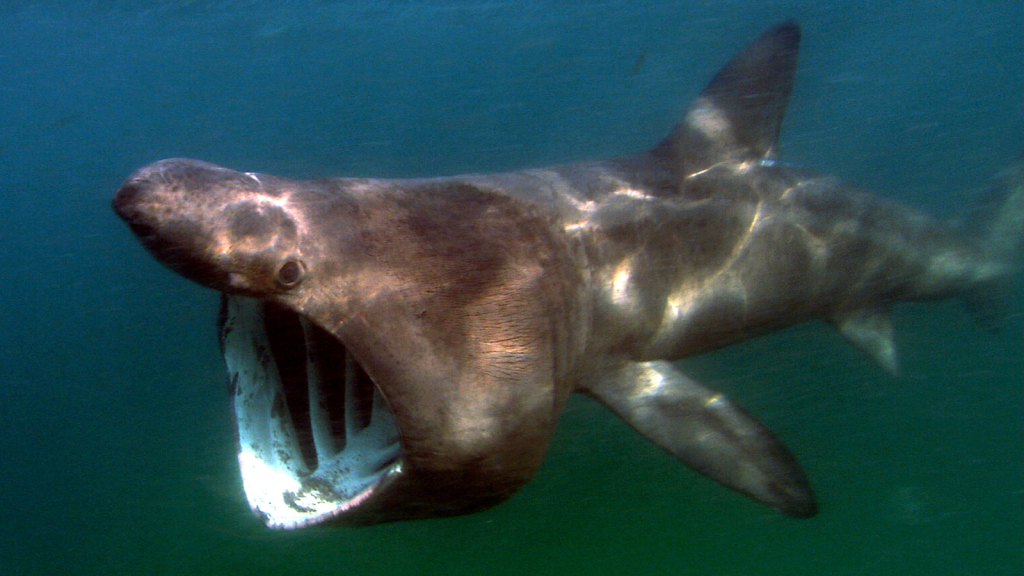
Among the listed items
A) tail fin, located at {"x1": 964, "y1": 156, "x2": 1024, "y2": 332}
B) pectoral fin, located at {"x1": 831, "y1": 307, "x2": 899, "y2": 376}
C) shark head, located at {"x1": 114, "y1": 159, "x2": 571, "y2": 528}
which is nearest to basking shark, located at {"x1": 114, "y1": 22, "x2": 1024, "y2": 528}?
shark head, located at {"x1": 114, "y1": 159, "x2": 571, "y2": 528}

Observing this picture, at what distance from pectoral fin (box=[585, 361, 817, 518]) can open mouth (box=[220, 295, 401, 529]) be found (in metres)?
1.50

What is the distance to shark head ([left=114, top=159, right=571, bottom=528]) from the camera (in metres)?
2.47

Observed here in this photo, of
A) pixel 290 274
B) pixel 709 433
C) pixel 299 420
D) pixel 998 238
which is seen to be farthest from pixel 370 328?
pixel 998 238

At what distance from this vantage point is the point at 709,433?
3.82m

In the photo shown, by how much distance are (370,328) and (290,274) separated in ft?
1.34

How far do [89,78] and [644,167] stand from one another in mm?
54544

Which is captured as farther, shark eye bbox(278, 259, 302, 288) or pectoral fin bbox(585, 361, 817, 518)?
pectoral fin bbox(585, 361, 817, 518)

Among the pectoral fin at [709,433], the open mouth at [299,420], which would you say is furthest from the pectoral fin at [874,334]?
the open mouth at [299,420]

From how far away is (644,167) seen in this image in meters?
4.54

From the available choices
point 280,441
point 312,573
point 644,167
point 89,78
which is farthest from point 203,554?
point 89,78

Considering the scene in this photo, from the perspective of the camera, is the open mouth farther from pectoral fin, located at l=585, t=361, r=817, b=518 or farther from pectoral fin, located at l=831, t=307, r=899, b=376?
pectoral fin, located at l=831, t=307, r=899, b=376

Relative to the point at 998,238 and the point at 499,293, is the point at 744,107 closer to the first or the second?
the point at 499,293

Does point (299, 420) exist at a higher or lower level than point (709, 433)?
higher

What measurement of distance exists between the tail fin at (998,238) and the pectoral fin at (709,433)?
4593 millimetres
